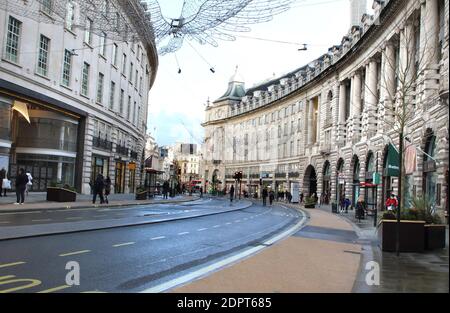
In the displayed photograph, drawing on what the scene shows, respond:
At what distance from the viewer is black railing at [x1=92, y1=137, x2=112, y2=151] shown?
38938mm

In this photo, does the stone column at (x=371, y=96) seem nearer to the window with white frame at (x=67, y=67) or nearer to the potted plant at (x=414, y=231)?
the window with white frame at (x=67, y=67)

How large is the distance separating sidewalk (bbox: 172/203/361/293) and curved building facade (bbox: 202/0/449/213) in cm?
222

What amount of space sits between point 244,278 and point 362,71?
1762 inches

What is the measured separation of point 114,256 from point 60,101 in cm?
2449

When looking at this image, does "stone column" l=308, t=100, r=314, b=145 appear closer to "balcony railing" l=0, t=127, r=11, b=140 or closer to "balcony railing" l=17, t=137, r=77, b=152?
"balcony railing" l=17, t=137, r=77, b=152

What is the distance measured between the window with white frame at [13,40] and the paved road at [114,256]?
16.6m

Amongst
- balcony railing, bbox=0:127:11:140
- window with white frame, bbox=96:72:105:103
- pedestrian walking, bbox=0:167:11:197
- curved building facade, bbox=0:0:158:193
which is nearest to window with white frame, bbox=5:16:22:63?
curved building facade, bbox=0:0:158:193

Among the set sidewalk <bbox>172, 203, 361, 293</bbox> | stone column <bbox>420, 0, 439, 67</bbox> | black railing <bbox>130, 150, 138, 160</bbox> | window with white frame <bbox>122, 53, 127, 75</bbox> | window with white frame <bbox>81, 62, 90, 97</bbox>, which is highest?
window with white frame <bbox>122, 53, 127, 75</bbox>

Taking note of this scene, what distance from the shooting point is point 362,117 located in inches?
1809

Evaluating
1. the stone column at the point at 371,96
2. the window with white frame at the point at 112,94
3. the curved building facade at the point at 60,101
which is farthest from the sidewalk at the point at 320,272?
the window with white frame at the point at 112,94

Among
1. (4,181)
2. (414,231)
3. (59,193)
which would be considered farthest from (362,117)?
(414,231)

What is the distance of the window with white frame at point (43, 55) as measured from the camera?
29.7 m

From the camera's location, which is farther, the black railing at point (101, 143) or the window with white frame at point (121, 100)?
the window with white frame at point (121, 100)
